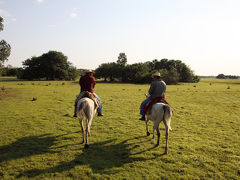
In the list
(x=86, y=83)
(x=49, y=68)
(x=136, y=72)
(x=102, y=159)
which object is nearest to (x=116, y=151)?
(x=102, y=159)

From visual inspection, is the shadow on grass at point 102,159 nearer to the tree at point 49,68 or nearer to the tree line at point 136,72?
the tree line at point 136,72

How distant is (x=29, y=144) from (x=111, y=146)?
13.7 ft

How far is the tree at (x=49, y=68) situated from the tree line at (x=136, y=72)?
1617cm

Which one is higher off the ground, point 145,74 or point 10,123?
point 145,74

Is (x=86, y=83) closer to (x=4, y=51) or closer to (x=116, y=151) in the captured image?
(x=116, y=151)

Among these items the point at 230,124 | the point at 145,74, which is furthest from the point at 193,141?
the point at 145,74

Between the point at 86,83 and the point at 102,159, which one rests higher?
the point at 86,83

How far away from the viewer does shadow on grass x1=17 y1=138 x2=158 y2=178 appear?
17.9 feet

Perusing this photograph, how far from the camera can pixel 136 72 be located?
65.6m

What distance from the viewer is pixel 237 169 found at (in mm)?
5641

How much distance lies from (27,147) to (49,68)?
2698 inches

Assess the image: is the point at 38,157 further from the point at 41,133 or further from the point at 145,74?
the point at 145,74

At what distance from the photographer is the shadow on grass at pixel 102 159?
17.9ft

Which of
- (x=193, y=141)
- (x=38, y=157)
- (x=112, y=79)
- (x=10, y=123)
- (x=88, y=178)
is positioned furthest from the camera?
(x=112, y=79)
